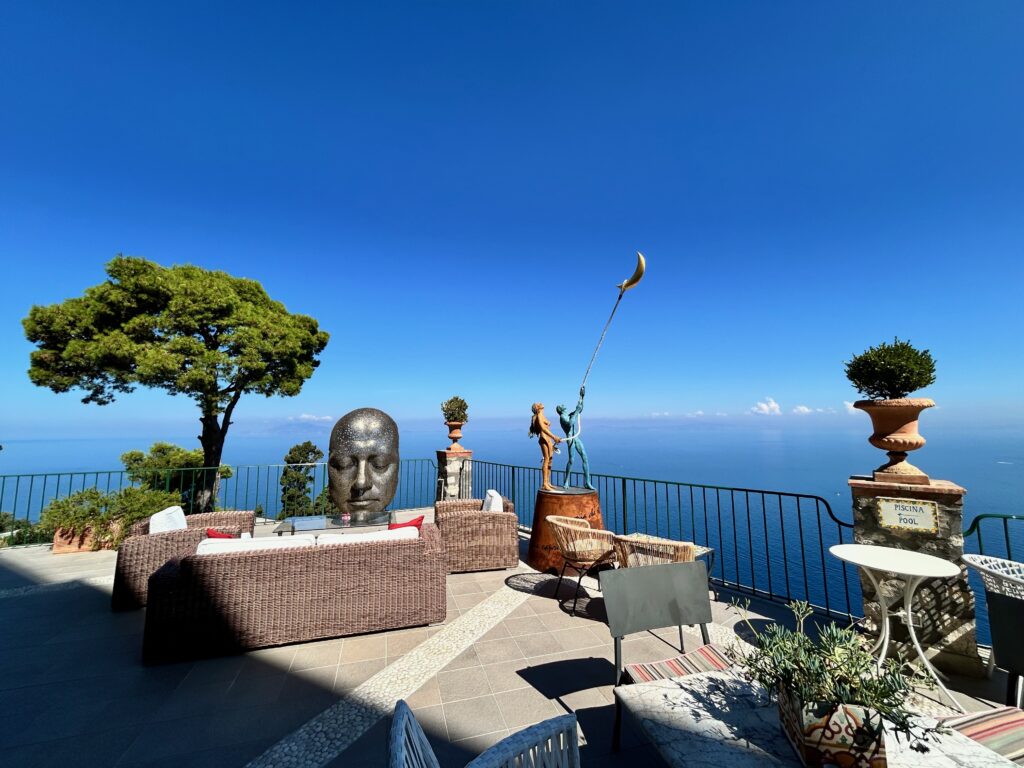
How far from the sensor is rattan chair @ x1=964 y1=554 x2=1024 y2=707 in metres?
2.07

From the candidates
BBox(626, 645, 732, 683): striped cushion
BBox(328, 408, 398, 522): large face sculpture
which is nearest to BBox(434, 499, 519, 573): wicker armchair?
BBox(328, 408, 398, 522): large face sculpture

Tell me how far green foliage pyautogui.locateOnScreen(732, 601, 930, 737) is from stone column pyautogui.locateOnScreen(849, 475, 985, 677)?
84.1 inches

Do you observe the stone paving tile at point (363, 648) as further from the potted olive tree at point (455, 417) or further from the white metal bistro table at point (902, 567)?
the potted olive tree at point (455, 417)

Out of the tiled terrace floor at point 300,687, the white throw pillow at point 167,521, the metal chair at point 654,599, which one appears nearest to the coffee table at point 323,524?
the white throw pillow at point 167,521

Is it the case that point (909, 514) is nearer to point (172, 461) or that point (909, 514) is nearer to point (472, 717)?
point (472, 717)

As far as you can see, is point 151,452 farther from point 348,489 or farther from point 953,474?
point 953,474

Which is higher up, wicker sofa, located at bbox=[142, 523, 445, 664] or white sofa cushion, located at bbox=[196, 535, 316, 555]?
white sofa cushion, located at bbox=[196, 535, 316, 555]

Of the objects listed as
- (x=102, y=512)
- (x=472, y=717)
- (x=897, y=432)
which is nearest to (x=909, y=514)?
(x=897, y=432)

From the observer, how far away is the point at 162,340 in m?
8.74

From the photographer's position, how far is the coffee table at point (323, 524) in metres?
5.24

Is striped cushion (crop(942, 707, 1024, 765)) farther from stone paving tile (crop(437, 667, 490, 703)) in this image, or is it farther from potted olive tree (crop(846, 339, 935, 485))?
stone paving tile (crop(437, 667, 490, 703))

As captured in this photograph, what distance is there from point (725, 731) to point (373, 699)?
1970mm

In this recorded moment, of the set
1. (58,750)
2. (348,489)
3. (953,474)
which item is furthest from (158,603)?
(953,474)

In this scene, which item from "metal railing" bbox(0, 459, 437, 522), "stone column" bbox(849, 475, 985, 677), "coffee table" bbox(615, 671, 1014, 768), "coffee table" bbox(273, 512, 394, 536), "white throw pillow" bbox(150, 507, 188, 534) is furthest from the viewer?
"metal railing" bbox(0, 459, 437, 522)
